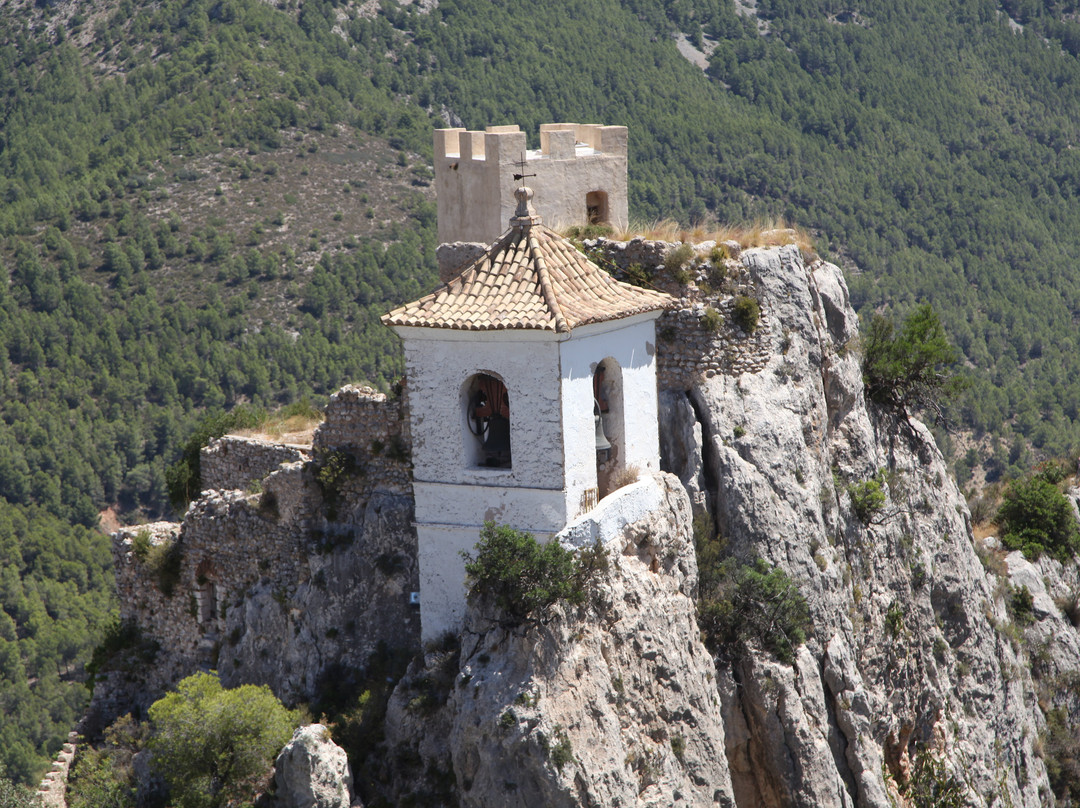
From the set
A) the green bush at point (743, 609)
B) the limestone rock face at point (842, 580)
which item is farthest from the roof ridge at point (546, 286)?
the green bush at point (743, 609)

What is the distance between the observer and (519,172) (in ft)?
83.9

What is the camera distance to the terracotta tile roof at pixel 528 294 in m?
20.1

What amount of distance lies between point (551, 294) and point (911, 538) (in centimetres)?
1174

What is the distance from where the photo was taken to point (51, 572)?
59.6 m

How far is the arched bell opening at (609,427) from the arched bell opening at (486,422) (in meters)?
1.48

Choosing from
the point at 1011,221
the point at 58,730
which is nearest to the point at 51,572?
the point at 58,730

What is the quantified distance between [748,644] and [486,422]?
240 inches

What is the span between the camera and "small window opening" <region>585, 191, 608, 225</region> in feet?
89.5

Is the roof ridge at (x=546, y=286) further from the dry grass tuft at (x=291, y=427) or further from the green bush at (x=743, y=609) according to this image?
the dry grass tuft at (x=291, y=427)

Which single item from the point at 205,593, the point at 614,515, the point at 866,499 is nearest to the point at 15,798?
the point at 205,593

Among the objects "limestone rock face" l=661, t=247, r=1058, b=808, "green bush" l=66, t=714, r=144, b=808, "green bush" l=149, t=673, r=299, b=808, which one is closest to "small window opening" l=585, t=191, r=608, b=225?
"limestone rock face" l=661, t=247, r=1058, b=808

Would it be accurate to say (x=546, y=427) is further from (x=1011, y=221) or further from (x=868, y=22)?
(x=868, y=22)

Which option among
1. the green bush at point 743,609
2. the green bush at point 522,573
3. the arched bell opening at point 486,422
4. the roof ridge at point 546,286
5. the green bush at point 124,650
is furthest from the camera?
the green bush at point 124,650

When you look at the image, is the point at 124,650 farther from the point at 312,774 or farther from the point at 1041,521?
the point at 1041,521
